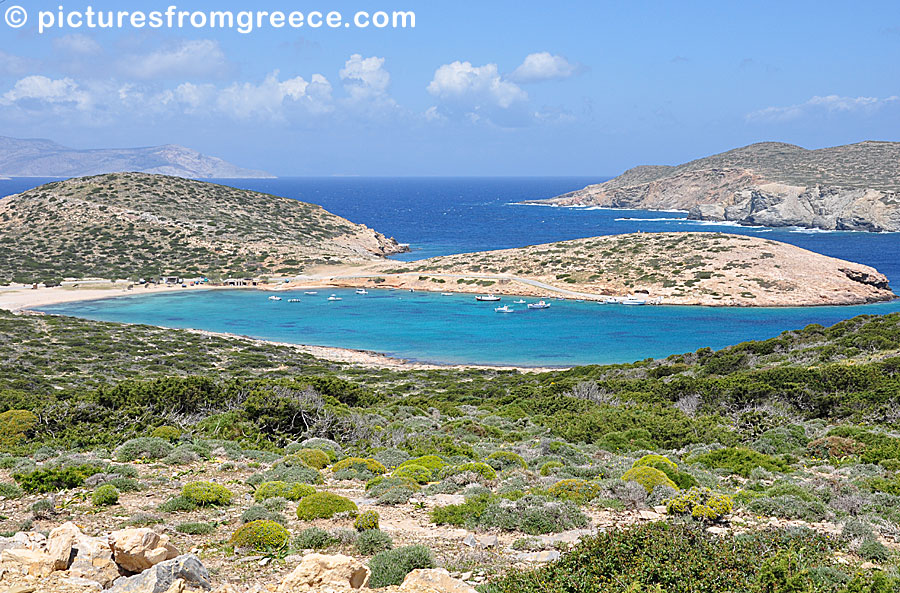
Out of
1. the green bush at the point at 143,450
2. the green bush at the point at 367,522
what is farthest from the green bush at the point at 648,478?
the green bush at the point at 143,450

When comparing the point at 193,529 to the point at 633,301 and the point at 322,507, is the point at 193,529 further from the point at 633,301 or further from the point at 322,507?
the point at 633,301

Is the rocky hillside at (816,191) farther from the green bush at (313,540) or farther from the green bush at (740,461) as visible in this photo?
the green bush at (313,540)

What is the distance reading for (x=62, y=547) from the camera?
7125mm

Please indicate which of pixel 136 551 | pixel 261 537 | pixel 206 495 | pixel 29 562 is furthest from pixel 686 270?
pixel 29 562

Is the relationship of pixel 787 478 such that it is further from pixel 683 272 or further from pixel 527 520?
pixel 683 272

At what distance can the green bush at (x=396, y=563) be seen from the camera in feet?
25.6

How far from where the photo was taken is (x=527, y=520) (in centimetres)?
1005

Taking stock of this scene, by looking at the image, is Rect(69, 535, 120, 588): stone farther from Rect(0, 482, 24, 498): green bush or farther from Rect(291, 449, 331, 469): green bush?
Rect(291, 449, 331, 469): green bush

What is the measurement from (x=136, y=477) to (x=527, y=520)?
738 centimetres

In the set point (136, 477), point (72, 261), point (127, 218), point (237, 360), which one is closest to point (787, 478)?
point (136, 477)

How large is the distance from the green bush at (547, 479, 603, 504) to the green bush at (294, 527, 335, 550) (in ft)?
12.6

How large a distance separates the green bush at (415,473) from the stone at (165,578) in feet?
20.5

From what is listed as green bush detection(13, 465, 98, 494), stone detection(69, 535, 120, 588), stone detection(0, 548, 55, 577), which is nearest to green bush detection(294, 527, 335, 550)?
stone detection(69, 535, 120, 588)

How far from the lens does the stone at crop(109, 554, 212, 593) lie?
641 cm
